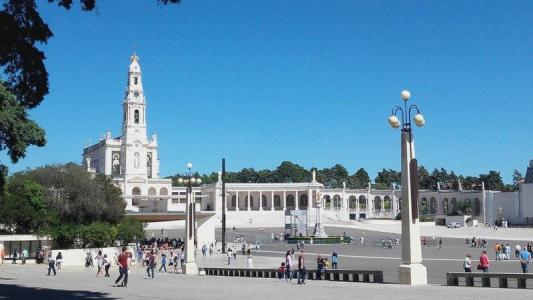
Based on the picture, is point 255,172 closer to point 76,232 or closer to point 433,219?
point 433,219

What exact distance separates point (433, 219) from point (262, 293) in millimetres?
102711

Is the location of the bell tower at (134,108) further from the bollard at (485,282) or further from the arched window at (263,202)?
the bollard at (485,282)

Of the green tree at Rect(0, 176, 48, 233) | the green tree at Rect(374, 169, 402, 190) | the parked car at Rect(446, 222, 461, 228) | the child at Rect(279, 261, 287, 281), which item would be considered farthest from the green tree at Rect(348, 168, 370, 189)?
the child at Rect(279, 261, 287, 281)

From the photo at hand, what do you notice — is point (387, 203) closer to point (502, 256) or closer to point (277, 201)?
point (277, 201)

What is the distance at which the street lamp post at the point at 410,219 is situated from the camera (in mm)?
18469

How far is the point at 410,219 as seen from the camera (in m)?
18.6

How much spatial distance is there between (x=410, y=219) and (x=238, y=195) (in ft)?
391

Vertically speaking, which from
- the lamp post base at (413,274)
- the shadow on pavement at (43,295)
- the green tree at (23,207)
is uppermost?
the green tree at (23,207)

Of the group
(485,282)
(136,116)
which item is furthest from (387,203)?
(485,282)

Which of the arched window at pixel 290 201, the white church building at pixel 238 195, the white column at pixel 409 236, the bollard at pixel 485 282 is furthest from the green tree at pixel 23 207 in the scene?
the arched window at pixel 290 201

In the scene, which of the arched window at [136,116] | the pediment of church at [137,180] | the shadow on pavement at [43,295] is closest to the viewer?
the shadow on pavement at [43,295]

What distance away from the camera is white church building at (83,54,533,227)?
116000 millimetres

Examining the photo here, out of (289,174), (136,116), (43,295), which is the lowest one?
(43,295)

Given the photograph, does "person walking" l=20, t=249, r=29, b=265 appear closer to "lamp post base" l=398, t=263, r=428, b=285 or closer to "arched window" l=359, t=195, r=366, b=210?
"lamp post base" l=398, t=263, r=428, b=285
